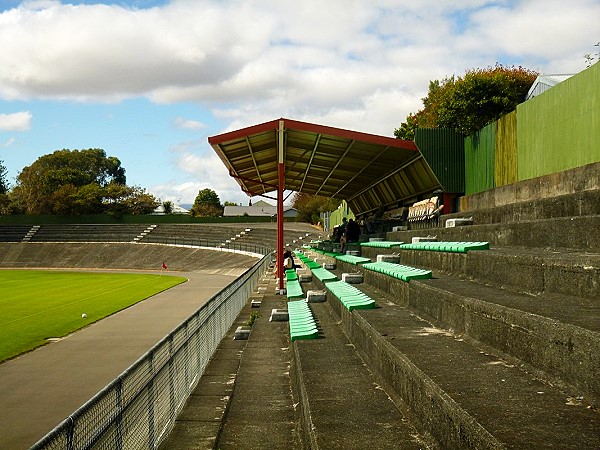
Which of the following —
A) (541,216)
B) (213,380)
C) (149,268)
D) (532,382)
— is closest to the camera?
(532,382)

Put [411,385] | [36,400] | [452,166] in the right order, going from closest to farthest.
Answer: [411,385] < [36,400] < [452,166]

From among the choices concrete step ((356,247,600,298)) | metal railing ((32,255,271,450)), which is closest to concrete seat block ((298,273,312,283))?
metal railing ((32,255,271,450))

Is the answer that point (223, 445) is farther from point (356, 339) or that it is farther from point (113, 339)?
point (113, 339)

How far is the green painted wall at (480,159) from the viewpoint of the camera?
51.0 ft

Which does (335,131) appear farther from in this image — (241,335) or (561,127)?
(241,335)

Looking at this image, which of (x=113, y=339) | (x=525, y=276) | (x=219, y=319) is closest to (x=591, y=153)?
(x=525, y=276)

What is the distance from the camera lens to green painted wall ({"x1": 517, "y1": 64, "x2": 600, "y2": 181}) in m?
9.82

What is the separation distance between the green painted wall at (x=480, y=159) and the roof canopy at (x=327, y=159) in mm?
999

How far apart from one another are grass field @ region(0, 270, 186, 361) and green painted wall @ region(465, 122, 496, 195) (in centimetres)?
1066

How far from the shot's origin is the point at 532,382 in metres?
3.70

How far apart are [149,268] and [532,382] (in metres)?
52.7

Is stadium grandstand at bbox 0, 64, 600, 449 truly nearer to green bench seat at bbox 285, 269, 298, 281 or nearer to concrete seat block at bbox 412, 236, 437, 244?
concrete seat block at bbox 412, 236, 437, 244

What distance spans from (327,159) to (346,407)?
17.0 m

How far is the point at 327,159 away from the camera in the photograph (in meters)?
21.2
